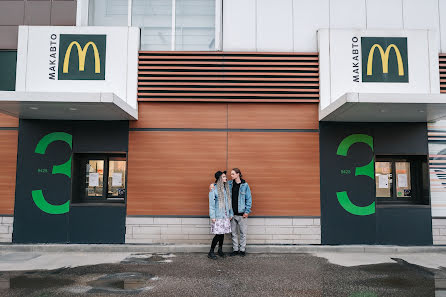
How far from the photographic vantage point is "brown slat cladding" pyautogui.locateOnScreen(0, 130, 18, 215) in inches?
287

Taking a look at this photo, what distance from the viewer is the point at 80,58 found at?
7426 millimetres

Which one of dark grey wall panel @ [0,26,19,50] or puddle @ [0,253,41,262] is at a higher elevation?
dark grey wall panel @ [0,26,19,50]

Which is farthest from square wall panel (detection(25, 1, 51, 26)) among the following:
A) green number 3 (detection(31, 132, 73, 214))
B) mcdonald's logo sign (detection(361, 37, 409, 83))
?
mcdonald's logo sign (detection(361, 37, 409, 83))

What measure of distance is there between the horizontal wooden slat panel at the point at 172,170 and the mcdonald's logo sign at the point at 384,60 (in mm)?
3896

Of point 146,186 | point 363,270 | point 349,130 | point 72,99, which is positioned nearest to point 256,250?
point 363,270

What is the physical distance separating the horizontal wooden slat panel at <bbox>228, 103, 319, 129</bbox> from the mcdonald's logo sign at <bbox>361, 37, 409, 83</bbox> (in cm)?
158

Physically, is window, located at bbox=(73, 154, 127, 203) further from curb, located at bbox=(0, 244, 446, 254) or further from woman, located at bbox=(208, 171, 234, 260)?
woman, located at bbox=(208, 171, 234, 260)

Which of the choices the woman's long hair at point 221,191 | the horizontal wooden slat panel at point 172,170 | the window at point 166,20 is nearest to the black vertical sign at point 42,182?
the horizontal wooden slat panel at point 172,170

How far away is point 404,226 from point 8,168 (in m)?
9.51

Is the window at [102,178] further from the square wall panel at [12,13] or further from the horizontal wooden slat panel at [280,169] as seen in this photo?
the square wall panel at [12,13]

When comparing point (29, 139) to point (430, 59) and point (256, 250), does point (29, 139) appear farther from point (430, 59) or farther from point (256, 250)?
point (430, 59)

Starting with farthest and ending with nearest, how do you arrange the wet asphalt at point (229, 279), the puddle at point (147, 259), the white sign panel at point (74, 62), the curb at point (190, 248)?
the white sign panel at point (74, 62) < the curb at point (190, 248) < the puddle at point (147, 259) < the wet asphalt at point (229, 279)

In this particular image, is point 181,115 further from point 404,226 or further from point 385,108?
point 404,226

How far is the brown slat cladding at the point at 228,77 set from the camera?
750 cm
